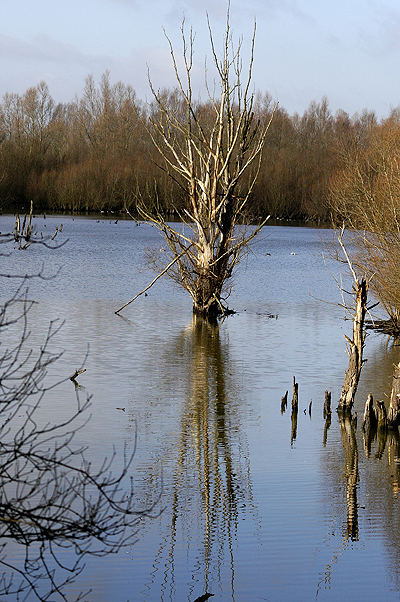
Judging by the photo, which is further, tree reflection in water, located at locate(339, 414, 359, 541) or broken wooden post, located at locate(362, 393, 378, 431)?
broken wooden post, located at locate(362, 393, 378, 431)

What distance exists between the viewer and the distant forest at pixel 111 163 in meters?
63.1

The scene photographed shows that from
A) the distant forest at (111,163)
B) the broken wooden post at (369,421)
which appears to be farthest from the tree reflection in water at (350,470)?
the distant forest at (111,163)

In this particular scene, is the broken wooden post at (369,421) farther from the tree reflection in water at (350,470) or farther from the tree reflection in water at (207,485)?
the tree reflection in water at (207,485)

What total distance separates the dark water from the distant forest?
A: 35663 millimetres

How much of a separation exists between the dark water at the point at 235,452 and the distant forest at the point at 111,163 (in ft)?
117

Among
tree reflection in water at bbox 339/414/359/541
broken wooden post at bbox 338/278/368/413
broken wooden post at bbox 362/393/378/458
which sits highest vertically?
Result: broken wooden post at bbox 338/278/368/413

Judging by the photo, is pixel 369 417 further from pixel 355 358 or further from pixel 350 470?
pixel 350 470

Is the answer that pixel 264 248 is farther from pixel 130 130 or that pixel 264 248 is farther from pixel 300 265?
pixel 130 130

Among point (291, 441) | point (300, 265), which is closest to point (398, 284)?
point (291, 441)

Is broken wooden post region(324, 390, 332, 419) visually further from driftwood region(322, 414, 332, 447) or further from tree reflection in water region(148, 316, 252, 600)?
tree reflection in water region(148, 316, 252, 600)

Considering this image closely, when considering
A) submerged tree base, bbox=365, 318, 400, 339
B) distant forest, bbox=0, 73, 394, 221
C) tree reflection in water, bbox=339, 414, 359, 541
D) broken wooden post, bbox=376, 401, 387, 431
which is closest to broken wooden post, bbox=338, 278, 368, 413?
tree reflection in water, bbox=339, 414, 359, 541

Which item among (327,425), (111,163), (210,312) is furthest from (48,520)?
(111,163)

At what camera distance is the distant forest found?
6306cm

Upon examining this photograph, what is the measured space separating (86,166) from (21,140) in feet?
41.4
